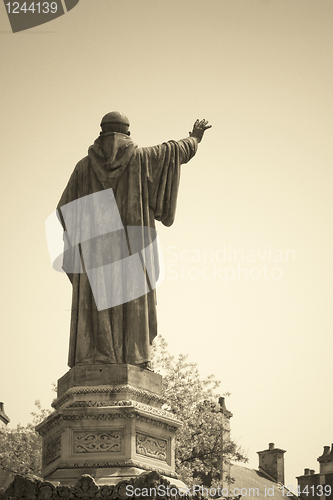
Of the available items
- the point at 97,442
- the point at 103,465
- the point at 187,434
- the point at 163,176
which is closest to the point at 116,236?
the point at 163,176

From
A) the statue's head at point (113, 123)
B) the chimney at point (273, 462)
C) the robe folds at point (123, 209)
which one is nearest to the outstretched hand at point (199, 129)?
the robe folds at point (123, 209)

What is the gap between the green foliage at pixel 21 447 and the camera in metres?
27.1

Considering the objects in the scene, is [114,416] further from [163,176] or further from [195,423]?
[195,423]

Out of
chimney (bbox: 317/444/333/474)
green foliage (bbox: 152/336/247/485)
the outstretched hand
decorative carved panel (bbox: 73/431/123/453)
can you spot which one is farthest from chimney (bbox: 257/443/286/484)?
decorative carved panel (bbox: 73/431/123/453)

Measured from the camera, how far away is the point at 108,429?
A: 28.8 feet

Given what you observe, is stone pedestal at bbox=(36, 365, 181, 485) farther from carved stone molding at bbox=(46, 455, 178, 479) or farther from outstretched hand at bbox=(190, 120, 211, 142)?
outstretched hand at bbox=(190, 120, 211, 142)

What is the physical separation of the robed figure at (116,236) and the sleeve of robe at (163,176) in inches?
0.5

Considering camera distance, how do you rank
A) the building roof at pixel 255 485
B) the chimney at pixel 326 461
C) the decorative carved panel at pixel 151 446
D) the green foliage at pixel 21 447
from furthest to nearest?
the chimney at pixel 326 461 → the building roof at pixel 255 485 → the green foliage at pixel 21 447 → the decorative carved panel at pixel 151 446

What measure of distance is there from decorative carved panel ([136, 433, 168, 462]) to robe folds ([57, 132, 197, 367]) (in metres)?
0.98

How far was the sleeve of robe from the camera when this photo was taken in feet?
34.0

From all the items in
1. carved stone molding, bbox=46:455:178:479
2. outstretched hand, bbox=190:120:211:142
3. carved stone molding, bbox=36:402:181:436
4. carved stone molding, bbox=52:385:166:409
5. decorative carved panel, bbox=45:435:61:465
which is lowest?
carved stone molding, bbox=46:455:178:479

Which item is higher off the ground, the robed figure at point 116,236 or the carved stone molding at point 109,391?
the robed figure at point 116,236

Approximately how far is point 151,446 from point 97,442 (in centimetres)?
67

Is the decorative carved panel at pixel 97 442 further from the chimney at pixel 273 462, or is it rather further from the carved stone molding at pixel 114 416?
the chimney at pixel 273 462
